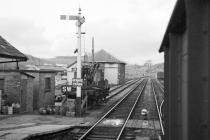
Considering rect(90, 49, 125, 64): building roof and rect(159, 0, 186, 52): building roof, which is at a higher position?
rect(90, 49, 125, 64): building roof

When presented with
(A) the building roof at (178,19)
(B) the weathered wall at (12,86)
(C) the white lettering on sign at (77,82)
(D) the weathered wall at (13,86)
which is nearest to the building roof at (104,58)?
(D) the weathered wall at (13,86)

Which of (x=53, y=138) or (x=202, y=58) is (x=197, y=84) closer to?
(x=202, y=58)

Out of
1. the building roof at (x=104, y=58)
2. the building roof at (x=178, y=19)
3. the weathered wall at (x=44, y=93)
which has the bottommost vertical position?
the weathered wall at (x=44, y=93)

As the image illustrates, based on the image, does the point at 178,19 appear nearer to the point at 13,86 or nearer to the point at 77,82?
the point at 77,82

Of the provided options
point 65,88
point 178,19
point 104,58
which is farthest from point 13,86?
point 104,58

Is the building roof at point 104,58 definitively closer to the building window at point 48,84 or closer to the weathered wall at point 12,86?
the building window at point 48,84

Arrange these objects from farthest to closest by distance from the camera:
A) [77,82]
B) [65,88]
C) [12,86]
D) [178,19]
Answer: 1. [65,88]
2. [12,86]
3. [77,82]
4. [178,19]

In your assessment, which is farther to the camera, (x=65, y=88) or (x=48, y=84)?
(x=48, y=84)

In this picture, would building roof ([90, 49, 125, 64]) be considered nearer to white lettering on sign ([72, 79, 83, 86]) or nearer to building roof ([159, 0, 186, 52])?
white lettering on sign ([72, 79, 83, 86])

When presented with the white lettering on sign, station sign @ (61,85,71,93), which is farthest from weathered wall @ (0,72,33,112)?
the white lettering on sign

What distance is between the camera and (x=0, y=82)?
19.8 m

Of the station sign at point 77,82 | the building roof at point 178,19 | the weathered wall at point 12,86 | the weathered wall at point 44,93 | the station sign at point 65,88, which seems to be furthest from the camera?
the station sign at point 65,88

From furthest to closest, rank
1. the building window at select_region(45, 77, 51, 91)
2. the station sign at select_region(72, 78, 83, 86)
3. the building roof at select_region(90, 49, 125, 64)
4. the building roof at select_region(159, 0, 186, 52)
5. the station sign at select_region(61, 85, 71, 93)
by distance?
the building roof at select_region(90, 49, 125, 64)
the building window at select_region(45, 77, 51, 91)
the station sign at select_region(61, 85, 71, 93)
the station sign at select_region(72, 78, 83, 86)
the building roof at select_region(159, 0, 186, 52)

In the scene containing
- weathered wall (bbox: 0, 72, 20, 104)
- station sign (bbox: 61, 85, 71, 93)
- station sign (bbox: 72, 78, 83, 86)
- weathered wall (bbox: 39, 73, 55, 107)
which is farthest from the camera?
station sign (bbox: 61, 85, 71, 93)
